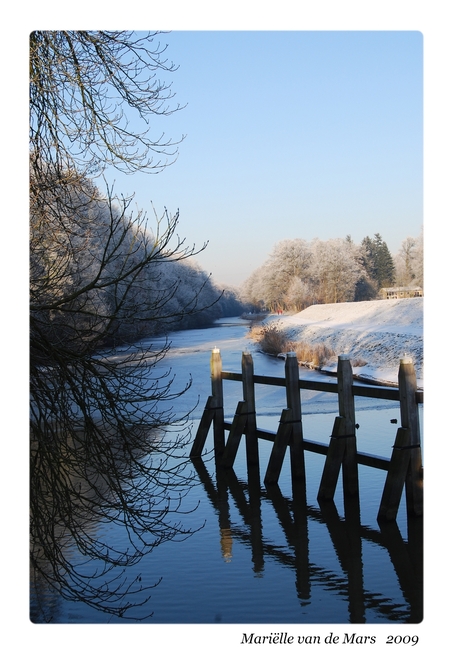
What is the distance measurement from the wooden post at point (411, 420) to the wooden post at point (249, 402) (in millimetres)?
2360

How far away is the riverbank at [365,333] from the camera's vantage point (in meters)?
14.6

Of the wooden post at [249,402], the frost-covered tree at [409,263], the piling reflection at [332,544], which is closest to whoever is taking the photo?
the piling reflection at [332,544]

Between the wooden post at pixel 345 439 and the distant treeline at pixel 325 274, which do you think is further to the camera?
the distant treeline at pixel 325 274

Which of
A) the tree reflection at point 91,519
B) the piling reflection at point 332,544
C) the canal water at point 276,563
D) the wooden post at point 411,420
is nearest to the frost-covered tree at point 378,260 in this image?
the canal water at point 276,563

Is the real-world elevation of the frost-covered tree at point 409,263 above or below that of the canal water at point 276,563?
above

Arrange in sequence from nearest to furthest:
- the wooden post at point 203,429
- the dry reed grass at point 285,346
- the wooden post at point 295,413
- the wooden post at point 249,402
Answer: the wooden post at point 295,413 → the wooden post at point 249,402 → the wooden post at point 203,429 → the dry reed grass at point 285,346

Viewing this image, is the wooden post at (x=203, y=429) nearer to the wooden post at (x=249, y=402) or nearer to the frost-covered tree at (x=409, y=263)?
the wooden post at (x=249, y=402)

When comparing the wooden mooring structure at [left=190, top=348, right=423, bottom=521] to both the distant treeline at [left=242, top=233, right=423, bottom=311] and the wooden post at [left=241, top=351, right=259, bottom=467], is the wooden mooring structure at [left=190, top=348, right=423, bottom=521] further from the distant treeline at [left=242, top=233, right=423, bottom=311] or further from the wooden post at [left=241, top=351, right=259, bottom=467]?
the distant treeline at [left=242, top=233, right=423, bottom=311]

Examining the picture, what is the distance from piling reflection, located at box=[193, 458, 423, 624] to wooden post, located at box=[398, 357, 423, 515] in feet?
0.86

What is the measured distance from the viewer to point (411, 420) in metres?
5.33

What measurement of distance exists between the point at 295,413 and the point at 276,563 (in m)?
2.09

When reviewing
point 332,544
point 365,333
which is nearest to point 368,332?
point 365,333

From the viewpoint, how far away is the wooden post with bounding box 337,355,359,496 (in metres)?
5.95
